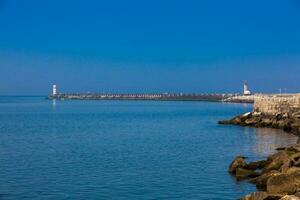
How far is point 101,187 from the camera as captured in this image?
1577cm

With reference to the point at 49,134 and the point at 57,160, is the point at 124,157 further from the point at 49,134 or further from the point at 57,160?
the point at 49,134

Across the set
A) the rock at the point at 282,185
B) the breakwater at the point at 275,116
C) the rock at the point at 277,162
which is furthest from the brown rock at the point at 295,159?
the breakwater at the point at 275,116

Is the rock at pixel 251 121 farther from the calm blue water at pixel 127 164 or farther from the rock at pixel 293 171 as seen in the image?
the rock at pixel 293 171

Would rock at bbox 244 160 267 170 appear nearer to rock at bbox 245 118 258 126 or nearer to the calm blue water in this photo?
the calm blue water

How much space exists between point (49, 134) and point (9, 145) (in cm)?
793

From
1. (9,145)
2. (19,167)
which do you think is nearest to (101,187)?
(19,167)

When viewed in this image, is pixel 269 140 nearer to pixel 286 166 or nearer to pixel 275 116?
pixel 275 116

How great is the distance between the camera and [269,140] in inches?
1120

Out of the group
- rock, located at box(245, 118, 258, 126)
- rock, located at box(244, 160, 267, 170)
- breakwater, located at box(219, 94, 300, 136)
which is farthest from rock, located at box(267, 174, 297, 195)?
rock, located at box(245, 118, 258, 126)

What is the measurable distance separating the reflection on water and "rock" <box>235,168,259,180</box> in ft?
20.0

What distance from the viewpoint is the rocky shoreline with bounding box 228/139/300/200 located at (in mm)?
12012

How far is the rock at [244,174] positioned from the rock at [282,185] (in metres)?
3.57

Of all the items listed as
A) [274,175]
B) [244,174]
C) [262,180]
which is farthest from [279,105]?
[274,175]

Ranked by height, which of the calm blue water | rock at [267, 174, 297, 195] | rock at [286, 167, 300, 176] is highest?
rock at [286, 167, 300, 176]
